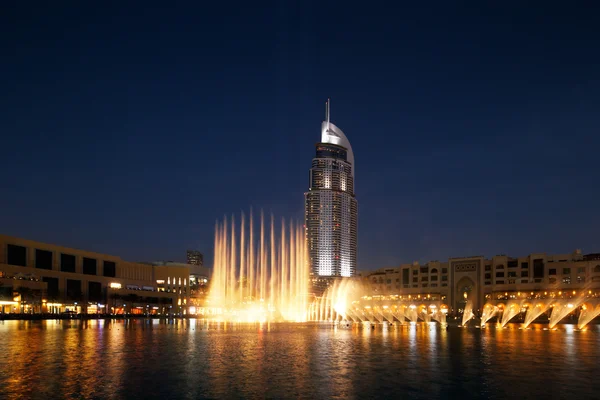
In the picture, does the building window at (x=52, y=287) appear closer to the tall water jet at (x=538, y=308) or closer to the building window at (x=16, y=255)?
the building window at (x=16, y=255)

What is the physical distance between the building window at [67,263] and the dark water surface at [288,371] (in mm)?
86204

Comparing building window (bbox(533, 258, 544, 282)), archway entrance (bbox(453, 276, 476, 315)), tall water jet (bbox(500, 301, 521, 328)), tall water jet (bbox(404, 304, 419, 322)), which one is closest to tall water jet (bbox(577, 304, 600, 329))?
tall water jet (bbox(500, 301, 521, 328))

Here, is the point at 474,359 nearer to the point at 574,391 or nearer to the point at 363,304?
the point at 574,391

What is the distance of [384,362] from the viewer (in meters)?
35.2

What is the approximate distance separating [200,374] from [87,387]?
602 centimetres

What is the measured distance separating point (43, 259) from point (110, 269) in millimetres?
27594

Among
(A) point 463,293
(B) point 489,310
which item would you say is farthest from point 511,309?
(A) point 463,293

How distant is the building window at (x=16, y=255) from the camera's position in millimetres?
111562

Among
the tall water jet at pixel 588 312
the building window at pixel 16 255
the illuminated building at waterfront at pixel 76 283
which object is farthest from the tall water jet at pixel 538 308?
the building window at pixel 16 255

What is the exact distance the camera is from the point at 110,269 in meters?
149

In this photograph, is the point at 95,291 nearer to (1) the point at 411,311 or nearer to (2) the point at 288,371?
(1) the point at 411,311

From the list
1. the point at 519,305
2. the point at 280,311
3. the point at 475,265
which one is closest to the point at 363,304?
the point at 475,265

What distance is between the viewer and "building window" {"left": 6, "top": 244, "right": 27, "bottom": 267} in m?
112

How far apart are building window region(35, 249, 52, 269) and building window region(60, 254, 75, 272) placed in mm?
4284
